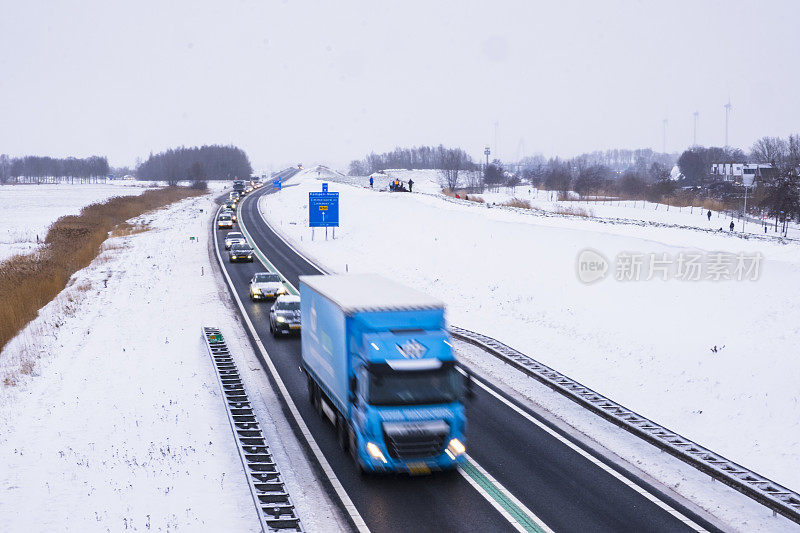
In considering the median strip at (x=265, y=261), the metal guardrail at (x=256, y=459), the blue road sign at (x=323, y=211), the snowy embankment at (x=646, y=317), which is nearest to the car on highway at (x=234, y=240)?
the median strip at (x=265, y=261)

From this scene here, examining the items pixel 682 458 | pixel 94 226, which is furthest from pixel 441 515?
pixel 94 226

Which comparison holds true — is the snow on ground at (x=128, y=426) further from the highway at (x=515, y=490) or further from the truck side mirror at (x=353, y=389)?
the truck side mirror at (x=353, y=389)

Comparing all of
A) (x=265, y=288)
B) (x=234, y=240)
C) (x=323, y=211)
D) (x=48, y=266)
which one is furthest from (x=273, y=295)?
(x=48, y=266)

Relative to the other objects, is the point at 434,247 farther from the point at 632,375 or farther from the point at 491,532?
the point at 491,532

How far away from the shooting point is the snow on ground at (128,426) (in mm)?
12695

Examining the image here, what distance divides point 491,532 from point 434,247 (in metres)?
35.1

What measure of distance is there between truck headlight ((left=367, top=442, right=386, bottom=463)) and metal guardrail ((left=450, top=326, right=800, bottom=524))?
22.7 feet

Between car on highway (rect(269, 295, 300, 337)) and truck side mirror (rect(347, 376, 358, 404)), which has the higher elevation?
truck side mirror (rect(347, 376, 358, 404))

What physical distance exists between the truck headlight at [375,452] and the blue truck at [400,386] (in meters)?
0.02

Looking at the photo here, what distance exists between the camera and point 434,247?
1825 inches

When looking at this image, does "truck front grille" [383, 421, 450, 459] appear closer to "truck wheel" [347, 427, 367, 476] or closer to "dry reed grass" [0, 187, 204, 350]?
"truck wheel" [347, 427, 367, 476]

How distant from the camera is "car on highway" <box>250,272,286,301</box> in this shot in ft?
112

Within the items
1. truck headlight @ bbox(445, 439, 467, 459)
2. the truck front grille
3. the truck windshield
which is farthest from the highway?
the truck windshield

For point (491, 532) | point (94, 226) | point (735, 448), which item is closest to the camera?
point (491, 532)
